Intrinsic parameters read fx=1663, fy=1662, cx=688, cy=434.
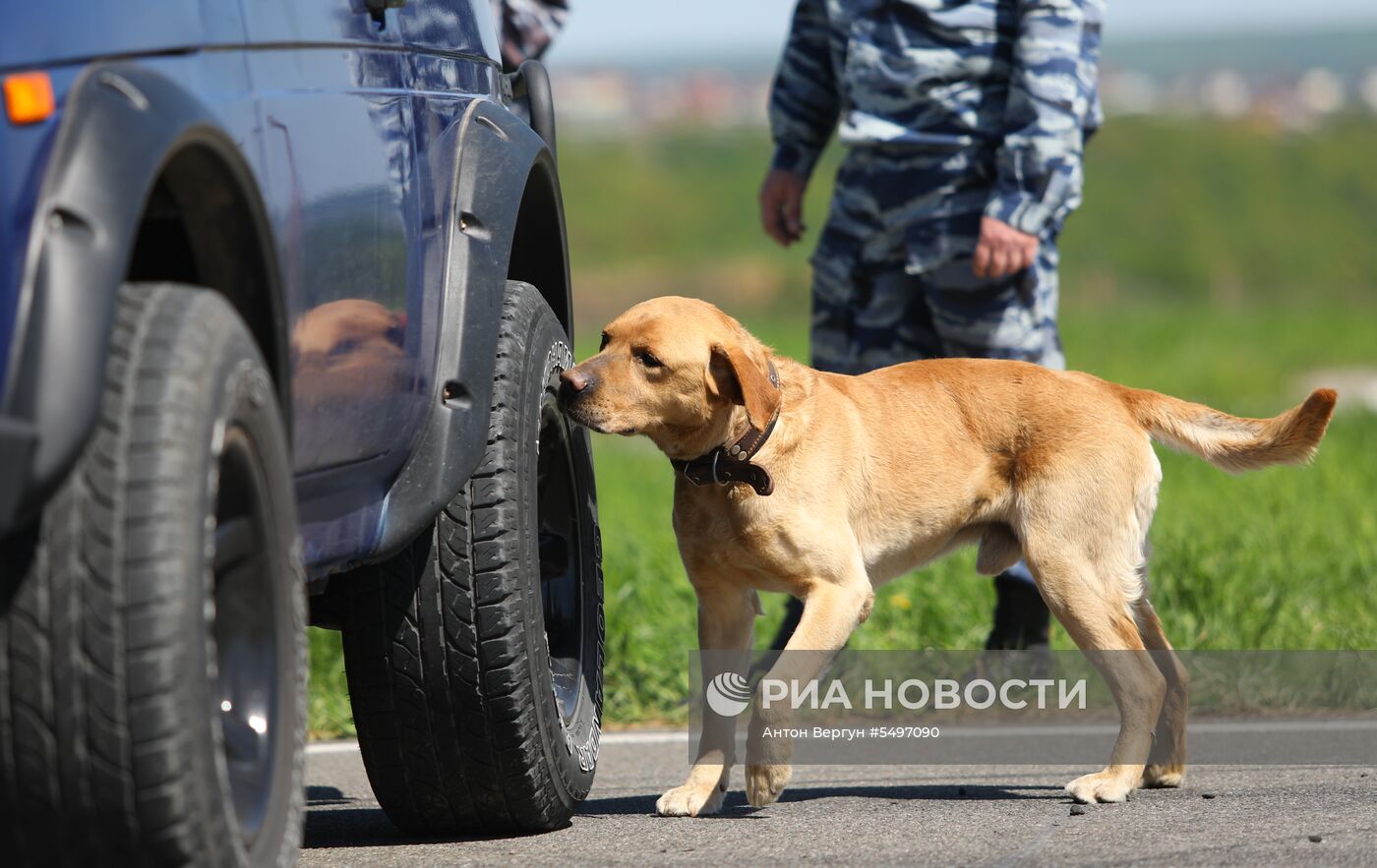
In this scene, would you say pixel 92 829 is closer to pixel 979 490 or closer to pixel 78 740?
pixel 78 740

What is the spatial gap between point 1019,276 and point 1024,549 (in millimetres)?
1177

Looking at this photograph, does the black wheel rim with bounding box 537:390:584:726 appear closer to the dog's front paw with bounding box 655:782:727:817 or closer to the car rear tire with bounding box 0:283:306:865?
the dog's front paw with bounding box 655:782:727:817

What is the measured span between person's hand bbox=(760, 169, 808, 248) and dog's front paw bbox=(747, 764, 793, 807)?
2.28 metres

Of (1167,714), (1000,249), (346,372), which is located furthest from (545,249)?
(1167,714)

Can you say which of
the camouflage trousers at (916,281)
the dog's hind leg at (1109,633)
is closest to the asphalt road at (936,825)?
the dog's hind leg at (1109,633)

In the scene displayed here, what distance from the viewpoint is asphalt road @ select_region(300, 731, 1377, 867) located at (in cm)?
321

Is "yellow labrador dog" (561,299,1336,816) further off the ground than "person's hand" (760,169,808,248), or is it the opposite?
"person's hand" (760,169,808,248)

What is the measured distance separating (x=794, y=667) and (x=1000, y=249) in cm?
164

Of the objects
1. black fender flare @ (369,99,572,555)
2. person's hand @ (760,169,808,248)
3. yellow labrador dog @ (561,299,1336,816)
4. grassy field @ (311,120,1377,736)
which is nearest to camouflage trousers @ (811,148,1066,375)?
person's hand @ (760,169,808,248)

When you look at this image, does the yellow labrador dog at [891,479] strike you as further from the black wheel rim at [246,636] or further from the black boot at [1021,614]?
the black wheel rim at [246,636]

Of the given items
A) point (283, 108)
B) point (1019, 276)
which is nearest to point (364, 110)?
point (283, 108)

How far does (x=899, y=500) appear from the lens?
166 inches

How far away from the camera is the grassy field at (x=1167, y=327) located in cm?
588

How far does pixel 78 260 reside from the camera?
1.87 meters
